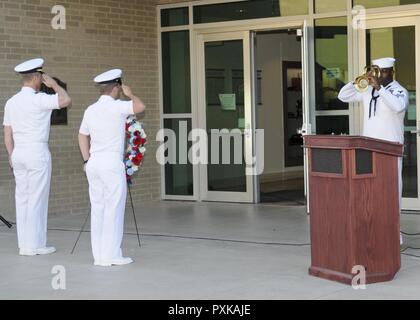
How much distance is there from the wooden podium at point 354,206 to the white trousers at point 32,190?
9.64 feet

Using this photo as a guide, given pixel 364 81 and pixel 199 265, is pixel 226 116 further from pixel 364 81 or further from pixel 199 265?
pixel 199 265

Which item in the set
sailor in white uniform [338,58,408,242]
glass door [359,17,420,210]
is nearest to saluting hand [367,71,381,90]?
sailor in white uniform [338,58,408,242]

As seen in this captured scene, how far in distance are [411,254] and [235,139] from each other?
200 inches

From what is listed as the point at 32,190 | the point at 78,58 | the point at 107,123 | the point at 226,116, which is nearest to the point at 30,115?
the point at 32,190

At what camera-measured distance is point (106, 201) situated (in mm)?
7410

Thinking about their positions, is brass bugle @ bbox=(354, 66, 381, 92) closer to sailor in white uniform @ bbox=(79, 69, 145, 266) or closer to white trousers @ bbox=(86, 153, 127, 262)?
sailor in white uniform @ bbox=(79, 69, 145, 266)

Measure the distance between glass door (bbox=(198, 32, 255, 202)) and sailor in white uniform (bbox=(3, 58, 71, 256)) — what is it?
15.0ft

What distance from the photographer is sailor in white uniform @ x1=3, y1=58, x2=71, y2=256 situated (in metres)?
8.00

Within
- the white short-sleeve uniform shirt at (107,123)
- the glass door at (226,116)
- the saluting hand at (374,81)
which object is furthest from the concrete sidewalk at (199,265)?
the saluting hand at (374,81)

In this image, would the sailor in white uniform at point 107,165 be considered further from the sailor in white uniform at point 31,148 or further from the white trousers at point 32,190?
the white trousers at point 32,190

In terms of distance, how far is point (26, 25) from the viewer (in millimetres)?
11078

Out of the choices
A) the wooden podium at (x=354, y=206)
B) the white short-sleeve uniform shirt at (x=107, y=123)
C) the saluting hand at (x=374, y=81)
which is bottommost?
the wooden podium at (x=354, y=206)

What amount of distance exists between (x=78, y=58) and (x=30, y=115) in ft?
13.0

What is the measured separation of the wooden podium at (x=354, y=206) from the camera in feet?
20.6
